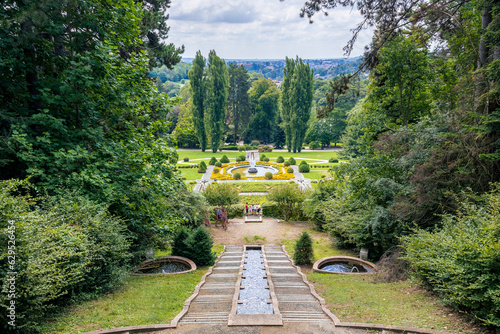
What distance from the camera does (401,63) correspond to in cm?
1260

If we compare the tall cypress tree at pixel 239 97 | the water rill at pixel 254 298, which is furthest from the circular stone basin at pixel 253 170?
the water rill at pixel 254 298

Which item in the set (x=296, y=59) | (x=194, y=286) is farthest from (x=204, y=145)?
(x=194, y=286)

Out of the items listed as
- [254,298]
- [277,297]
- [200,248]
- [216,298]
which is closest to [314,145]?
[200,248]

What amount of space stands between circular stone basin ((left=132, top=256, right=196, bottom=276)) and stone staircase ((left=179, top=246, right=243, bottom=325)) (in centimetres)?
101

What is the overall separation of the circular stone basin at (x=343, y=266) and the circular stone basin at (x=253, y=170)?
80.8 ft

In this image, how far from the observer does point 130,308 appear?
562 cm

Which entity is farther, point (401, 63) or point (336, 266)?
point (401, 63)

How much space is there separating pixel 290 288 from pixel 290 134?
43561 mm

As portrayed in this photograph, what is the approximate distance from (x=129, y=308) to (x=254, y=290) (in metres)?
3.14

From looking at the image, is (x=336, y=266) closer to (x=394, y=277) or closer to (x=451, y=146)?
(x=394, y=277)

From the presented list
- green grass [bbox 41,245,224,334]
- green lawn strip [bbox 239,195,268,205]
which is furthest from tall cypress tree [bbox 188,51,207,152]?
green grass [bbox 41,245,224,334]

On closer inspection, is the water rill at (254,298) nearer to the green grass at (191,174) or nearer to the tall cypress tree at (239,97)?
the green grass at (191,174)

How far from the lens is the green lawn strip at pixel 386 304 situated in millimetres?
5148

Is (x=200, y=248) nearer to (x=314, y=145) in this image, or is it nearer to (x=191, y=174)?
(x=191, y=174)
